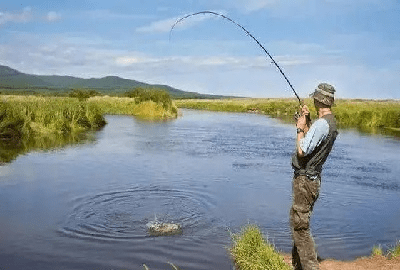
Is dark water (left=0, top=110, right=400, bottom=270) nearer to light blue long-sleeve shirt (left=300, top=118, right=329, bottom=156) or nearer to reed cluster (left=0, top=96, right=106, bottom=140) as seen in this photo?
light blue long-sleeve shirt (left=300, top=118, right=329, bottom=156)

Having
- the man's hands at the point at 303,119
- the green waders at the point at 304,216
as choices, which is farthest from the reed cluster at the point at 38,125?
the man's hands at the point at 303,119

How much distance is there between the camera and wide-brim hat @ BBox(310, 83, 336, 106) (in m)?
5.45

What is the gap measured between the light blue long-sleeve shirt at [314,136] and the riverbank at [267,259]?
1.74 metres

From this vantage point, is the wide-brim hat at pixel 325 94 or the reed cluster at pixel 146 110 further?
the reed cluster at pixel 146 110

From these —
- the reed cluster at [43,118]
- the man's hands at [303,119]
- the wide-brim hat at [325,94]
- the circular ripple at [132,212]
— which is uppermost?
the wide-brim hat at [325,94]

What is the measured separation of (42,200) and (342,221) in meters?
6.61

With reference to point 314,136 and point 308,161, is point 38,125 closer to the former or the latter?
point 308,161

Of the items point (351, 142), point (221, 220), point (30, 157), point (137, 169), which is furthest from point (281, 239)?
point (351, 142)

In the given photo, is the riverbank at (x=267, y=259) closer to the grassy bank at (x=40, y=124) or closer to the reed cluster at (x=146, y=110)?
the grassy bank at (x=40, y=124)

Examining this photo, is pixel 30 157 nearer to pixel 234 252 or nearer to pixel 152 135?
pixel 152 135

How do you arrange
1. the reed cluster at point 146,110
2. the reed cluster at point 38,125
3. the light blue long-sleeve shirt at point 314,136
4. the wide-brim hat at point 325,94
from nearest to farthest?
1. the light blue long-sleeve shirt at point 314,136
2. the wide-brim hat at point 325,94
3. the reed cluster at point 38,125
4. the reed cluster at point 146,110

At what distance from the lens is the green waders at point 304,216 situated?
5531mm

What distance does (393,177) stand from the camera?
625 inches

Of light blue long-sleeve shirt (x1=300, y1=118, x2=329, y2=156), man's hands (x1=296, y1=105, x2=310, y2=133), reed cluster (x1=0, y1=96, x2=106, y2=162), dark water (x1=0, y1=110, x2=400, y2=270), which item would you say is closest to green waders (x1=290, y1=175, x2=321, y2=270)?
light blue long-sleeve shirt (x1=300, y1=118, x2=329, y2=156)
